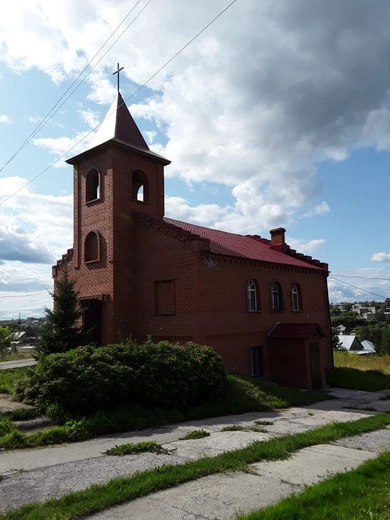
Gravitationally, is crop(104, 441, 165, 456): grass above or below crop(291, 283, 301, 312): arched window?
below

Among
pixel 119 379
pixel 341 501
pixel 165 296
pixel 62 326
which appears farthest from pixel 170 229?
pixel 341 501

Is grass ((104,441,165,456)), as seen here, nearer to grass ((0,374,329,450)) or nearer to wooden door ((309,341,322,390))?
grass ((0,374,329,450))

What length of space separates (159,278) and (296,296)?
940cm

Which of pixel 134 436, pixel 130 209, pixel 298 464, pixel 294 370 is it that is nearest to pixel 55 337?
pixel 130 209

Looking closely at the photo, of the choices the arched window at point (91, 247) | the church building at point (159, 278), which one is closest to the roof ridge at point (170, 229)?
the church building at point (159, 278)

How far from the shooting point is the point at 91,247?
19.8 metres

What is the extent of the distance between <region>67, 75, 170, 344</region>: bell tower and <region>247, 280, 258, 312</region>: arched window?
5.28 metres

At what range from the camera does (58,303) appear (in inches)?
666

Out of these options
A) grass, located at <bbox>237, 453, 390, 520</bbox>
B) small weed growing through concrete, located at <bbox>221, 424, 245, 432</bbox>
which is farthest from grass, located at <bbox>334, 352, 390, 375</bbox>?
grass, located at <bbox>237, 453, 390, 520</bbox>

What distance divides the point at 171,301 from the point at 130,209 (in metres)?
4.75

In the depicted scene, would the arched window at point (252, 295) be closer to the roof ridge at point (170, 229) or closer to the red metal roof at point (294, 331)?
the red metal roof at point (294, 331)

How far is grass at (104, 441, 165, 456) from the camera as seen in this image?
7048 mm

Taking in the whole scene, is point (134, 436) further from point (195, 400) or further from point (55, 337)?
point (55, 337)

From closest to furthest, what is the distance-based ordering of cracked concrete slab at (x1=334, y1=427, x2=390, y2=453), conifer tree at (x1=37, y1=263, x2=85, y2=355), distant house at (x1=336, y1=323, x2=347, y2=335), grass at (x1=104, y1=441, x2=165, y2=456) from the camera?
grass at (x1=104, y1=441, x2=165, y2=456)
cracked concrete slab at (x1=334, y1=427, x2=390, y2=453)
conifer tree at (x1=37, y1=263, x2=85, y2=355)
distant house at (x1=336, y1=323, x2=347, y2=335)
